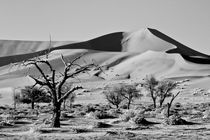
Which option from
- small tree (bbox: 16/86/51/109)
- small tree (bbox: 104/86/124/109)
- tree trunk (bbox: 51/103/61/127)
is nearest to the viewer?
tree trunk (bbox: 51/103/61/127)

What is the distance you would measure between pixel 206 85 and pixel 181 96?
2694 cm

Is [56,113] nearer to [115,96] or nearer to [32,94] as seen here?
[32,94]

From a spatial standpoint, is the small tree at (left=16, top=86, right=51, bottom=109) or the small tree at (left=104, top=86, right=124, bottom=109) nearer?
the small tree at (left=16, top=86, right=51, bottom=109)

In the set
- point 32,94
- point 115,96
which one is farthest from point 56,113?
point 115,96

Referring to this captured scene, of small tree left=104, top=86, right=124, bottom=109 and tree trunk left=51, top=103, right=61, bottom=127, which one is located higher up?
small tree left=104, top=86, right=124, bottom=109

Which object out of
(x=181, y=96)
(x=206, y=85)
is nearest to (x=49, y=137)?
(x=181, y=96)

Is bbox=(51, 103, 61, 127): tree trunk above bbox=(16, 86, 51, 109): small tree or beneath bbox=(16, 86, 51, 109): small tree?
beneath

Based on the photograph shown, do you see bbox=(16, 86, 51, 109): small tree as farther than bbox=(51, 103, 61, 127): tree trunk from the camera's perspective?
Yes

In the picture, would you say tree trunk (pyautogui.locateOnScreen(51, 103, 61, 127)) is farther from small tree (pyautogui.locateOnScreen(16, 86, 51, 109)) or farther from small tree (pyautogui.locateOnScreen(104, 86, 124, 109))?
small tree (pyautogui.locateOnScreen(104, 86, 124, 109))

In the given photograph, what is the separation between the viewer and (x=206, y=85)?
433 feet

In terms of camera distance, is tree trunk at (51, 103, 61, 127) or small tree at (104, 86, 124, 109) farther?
small tree at (104, 86, 124, 109)

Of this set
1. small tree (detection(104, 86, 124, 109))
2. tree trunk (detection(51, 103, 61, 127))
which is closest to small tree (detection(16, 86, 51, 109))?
small tree (detection(104, 86, 124, 109))

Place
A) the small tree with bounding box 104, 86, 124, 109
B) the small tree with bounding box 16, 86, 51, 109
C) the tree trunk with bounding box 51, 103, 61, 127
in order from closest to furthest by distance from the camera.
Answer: the tree trunk with bounding box 51, 103, 61, 127 < the small tree with bounding box 16, 86, 51, 109 < the small tree with bounding box 104, 86, 124, 109

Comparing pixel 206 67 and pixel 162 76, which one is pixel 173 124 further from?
pixel 206 67
